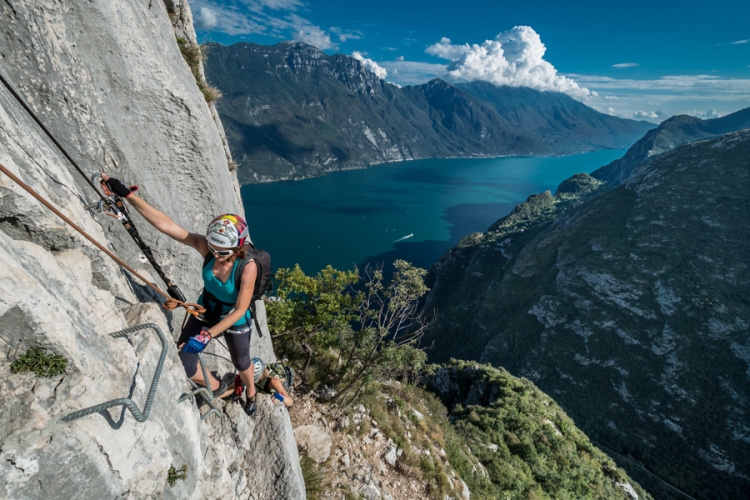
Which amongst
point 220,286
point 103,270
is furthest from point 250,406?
point 103,270

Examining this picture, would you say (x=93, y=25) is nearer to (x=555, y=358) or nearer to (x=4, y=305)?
(x=4, y=305)

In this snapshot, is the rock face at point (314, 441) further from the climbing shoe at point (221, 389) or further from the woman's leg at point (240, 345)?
the woman's leg at point (240, 345)

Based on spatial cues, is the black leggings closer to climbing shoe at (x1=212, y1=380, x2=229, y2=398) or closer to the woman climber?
the woman climber

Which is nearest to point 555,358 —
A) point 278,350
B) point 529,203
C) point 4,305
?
point 278,350

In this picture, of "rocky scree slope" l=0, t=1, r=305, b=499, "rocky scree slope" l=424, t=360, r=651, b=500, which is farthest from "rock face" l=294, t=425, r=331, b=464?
"rocky scree slope" l=424, t=360, r=651, b=500

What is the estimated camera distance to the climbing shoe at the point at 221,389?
6.19 meters

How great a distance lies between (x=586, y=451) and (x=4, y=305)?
27.8 m

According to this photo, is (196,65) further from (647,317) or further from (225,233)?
(647,317)

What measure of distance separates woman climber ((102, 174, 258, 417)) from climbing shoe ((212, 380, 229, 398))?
2.17 feet

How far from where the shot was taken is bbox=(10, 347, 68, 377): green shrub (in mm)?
3016

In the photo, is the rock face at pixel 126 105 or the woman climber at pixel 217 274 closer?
the woman climber at pixel 217 274

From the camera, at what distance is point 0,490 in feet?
8.34

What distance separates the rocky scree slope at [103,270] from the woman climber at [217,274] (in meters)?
0.56

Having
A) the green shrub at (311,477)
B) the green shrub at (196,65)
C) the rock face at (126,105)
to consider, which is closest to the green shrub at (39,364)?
the rock face at (126,105)
